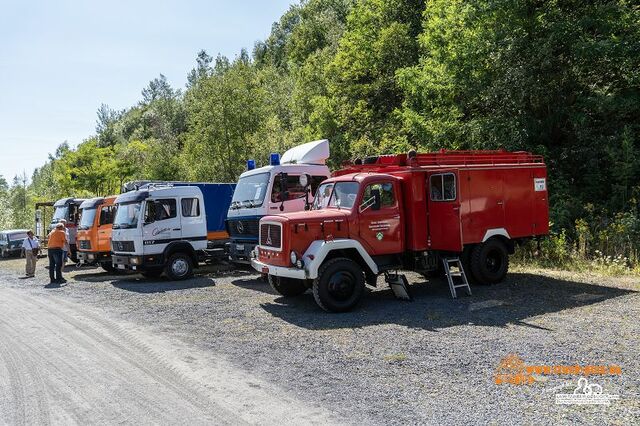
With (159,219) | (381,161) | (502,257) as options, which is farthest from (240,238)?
(502,257)

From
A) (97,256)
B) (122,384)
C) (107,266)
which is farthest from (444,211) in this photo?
(107,266)

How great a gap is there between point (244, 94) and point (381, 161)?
21.5 metres

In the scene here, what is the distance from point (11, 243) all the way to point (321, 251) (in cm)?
2535

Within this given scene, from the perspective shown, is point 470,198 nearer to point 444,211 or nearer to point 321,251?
point 444,211

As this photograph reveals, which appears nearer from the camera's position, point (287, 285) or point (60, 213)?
point (287, 285)

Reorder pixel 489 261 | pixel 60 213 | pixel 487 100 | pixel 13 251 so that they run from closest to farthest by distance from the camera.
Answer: pixel 489 261 < pixel 487 100 < pixel 60 213 < pixel 13 251

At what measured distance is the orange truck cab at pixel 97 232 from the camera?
17.1m

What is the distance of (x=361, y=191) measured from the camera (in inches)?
388

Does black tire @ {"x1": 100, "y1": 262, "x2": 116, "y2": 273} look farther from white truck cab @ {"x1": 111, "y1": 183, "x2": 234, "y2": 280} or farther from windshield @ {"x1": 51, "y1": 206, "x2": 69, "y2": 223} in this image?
windshield @ {"x1": 51, "y1": 206, "x2": 69, "y2": 223}

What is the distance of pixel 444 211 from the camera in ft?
33.5

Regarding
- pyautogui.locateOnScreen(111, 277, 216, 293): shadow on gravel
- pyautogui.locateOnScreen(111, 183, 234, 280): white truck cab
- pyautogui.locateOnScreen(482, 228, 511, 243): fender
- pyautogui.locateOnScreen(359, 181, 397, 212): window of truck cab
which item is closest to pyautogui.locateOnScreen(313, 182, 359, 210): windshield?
pyautogui.locateOnScreen(359, 181, 397, 212): window of truck cab

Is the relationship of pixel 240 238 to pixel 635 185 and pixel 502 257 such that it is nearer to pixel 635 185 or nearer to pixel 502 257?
pixel 502 257

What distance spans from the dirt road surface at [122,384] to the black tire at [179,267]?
227 inches

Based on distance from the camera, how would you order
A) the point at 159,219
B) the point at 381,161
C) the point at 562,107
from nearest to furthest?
the point at 381,161
the point at 159,219
the point at 562,107
